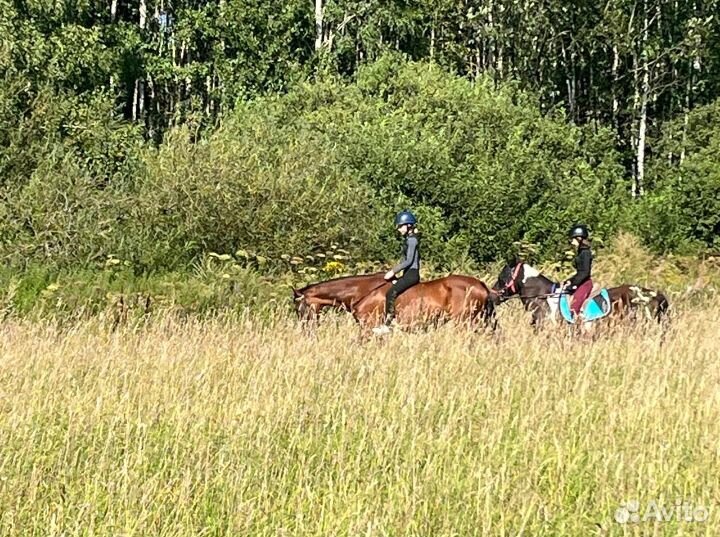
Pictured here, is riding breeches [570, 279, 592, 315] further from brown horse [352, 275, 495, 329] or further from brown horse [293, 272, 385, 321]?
brown horse [293, 272, 385, 321]

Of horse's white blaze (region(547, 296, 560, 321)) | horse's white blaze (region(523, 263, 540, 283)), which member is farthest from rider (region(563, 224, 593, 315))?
horse's white blaze (region(523, 263, 540, 283))

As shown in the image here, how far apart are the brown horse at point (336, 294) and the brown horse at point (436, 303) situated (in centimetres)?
12

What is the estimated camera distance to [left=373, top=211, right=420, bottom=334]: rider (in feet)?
35.0

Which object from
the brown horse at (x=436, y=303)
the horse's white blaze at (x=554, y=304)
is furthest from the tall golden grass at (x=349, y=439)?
the horse's white blaze at (x=554, y=304)

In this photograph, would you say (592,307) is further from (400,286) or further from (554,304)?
(400,286)

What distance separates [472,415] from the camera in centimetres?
580

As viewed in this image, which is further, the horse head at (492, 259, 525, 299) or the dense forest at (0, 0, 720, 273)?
the dense forest at (0, 0, 720, 273)

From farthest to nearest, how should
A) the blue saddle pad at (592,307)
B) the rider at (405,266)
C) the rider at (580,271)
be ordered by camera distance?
the rider at (580,271), the blue saddle pad at (592,307), the rider at (405,266)

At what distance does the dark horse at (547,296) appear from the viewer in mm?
11289

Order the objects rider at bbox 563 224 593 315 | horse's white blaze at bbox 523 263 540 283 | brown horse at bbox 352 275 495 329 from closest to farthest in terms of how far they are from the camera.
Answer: brown horse at bbox 352 275 495 329 < rider at bbox 563 224 593 315 < horse's white blaze at bbox 523 263 540 283

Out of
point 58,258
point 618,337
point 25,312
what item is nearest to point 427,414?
point 618,337

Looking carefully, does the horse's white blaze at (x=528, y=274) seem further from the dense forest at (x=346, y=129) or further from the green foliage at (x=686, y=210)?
the green foliage at (x=686, y=210)

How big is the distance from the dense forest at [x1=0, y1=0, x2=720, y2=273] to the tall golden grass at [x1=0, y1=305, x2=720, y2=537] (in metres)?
8.90

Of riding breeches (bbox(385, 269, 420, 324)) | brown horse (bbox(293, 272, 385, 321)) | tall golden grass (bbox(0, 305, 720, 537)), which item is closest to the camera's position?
tall golden grass (bbox(0, 305, 720, 537))
